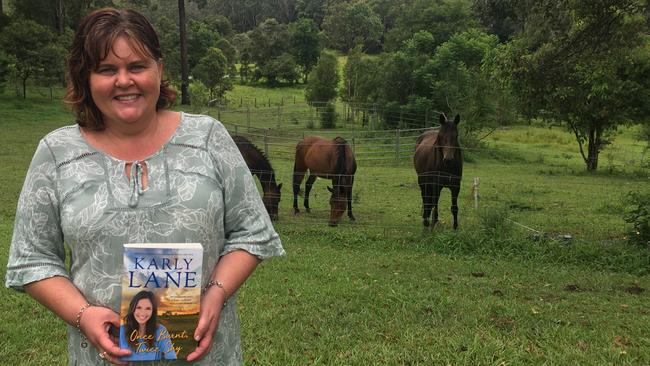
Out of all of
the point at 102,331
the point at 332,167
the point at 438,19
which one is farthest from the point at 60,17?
the point at 102,331

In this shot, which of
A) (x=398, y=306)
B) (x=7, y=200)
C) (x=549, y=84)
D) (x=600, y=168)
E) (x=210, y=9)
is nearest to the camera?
(x=398, y=306)

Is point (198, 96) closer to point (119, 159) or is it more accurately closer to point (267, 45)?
point (267, 45)

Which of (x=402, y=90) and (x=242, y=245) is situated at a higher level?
(x=402, y=90)

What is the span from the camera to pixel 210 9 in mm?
74875

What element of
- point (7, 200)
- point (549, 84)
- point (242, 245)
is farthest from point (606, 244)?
point (7, 200)

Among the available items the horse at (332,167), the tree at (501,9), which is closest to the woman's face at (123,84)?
A: the tree at (501,9)

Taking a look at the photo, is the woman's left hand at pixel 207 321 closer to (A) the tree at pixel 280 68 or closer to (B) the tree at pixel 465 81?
(B) the tree at pixel 465 81

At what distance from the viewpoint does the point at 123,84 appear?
1.53 m

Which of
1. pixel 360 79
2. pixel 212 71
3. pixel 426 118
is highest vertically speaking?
pixel 212 71

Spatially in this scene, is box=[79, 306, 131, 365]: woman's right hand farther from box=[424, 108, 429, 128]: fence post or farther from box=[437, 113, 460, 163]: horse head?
box=[424, 108, 429, 128]: fence post

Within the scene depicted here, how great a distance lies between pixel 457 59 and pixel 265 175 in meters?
19.2

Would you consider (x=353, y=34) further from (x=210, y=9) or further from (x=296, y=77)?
(x=210, y=9)

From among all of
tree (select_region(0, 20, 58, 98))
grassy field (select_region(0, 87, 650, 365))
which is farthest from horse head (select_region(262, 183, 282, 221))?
tree (select_region(0, 20, 58, 98))

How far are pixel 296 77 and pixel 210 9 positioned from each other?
1319 inches
